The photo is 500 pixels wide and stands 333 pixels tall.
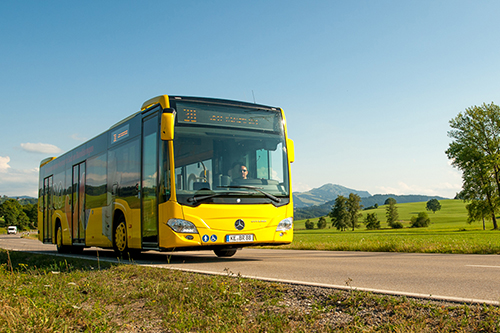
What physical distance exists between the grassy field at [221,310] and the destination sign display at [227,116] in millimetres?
4476

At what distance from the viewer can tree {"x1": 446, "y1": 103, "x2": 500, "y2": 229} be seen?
49625 millimetres

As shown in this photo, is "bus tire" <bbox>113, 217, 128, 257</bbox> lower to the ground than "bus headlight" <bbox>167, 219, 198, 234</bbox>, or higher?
lower

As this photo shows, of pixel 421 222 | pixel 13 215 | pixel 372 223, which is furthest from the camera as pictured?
pixel 13 215

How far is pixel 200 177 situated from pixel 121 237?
3.35 meters

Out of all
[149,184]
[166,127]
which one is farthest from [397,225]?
[166,127]

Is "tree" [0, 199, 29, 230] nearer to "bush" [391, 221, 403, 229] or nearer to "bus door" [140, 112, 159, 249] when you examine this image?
"bush" [391, 221, 403, 229]

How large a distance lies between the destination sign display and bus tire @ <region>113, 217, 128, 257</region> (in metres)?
3.42

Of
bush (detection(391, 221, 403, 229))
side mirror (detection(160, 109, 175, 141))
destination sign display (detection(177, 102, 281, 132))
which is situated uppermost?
destination sign display (detection(177, 102, 281, 132))

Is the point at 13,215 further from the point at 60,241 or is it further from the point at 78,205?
the point at 78,205

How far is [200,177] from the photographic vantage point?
375 inches

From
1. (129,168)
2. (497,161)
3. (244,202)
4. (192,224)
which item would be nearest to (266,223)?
(244,202)

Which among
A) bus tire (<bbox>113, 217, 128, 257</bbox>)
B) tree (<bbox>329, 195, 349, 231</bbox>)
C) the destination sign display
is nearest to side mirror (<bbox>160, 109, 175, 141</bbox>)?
the destination sign display

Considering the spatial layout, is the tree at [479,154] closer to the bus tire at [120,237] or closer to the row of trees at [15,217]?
the bus tire at [120,237]

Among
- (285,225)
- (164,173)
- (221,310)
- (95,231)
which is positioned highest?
(164,173)
